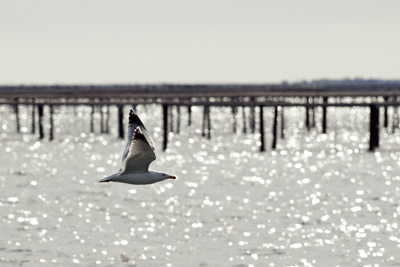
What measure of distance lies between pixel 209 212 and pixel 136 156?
53.1 feet

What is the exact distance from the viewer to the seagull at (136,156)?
13.8 metres

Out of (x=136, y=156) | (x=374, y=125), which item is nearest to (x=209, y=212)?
(x=136, y=156)

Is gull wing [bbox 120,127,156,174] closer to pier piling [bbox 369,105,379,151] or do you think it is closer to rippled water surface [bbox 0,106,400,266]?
rippled water surface [bbox 0,106,400,266]

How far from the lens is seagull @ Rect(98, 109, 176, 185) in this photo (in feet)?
45.3

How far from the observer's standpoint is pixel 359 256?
23.5m

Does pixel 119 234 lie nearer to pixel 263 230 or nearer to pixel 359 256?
pixel 263 230

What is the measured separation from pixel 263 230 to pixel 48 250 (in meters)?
6.35

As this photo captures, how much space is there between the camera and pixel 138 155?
48.2 feet

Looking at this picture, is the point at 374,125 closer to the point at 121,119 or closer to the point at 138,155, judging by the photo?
the point at 121,119

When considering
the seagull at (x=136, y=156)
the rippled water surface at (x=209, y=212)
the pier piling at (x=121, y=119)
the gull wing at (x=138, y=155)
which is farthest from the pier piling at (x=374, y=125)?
the gull wing at (x=138, y=155)

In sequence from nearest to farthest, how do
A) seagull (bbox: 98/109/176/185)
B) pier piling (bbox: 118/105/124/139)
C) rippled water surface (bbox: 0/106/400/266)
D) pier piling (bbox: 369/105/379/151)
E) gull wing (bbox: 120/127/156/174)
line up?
gull wing (bbox: 120/127/156/174)
seagull (bbox: 98/109/176/185)
rippled water surface (bbox: 0/106/400/266)
pier piling (bbox: 369/105/379/151)
pier piling (bbox: 118/105/124/139)

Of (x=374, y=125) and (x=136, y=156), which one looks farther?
(x=374, y=125)

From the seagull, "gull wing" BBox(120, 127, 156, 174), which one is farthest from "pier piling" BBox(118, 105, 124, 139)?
"gull wing" BBox(120, 127, 156, 174)

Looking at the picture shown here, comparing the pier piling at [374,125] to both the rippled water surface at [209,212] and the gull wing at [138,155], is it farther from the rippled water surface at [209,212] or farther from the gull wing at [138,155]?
the gull wing at [138,155]
